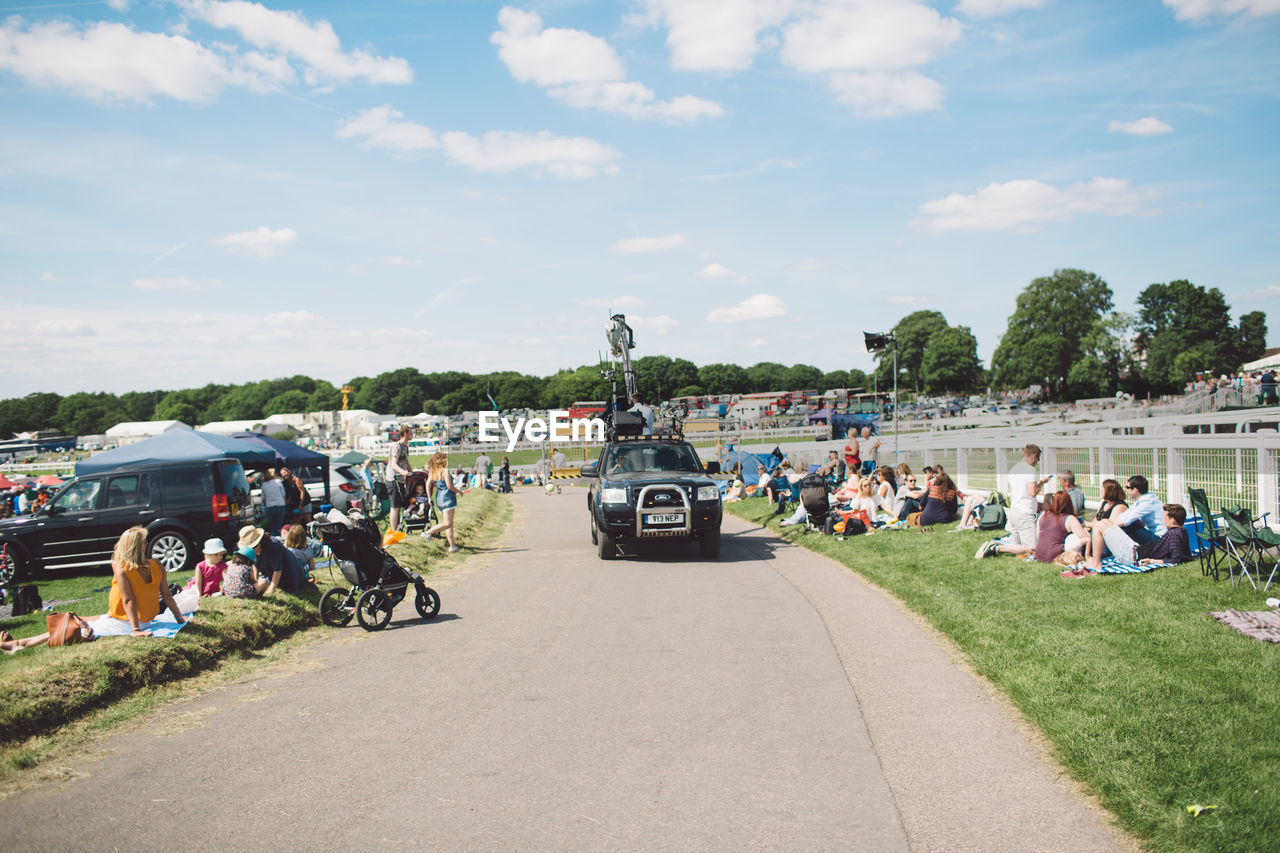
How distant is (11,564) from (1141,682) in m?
14.9

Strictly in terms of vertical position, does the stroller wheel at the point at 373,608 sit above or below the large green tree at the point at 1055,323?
below

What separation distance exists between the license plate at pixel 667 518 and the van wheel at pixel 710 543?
2.07 ft

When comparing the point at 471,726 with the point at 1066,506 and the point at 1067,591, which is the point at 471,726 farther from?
the point at 1066,506

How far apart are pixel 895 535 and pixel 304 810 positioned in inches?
473

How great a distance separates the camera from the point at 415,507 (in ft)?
63.1

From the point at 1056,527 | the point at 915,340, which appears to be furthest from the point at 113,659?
the point at 915,340

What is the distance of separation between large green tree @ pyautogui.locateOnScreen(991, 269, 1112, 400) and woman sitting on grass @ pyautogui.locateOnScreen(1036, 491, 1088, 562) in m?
82.7

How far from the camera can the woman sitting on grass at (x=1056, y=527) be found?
1104 cm

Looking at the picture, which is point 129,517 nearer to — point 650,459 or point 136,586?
point 136,586

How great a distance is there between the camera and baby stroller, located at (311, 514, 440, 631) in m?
9.37

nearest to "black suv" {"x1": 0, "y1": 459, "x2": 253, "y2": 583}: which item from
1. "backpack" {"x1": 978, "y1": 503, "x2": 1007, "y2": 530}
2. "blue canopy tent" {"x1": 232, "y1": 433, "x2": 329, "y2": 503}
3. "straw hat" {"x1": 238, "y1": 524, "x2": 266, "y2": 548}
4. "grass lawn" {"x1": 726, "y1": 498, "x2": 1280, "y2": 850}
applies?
"straw hat" {"x1": 238, "y1": 524, "x2": 266, "y2": 548}

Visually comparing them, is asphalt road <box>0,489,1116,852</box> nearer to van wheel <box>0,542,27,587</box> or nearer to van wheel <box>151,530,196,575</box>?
van wheel <box>151,530,196,575</box>

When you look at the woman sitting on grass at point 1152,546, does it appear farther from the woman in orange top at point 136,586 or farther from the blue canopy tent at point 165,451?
the blue canopy tent at point 165,451

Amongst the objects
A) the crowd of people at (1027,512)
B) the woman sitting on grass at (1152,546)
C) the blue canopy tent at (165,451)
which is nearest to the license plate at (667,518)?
the crowd of people at (1027,512)
